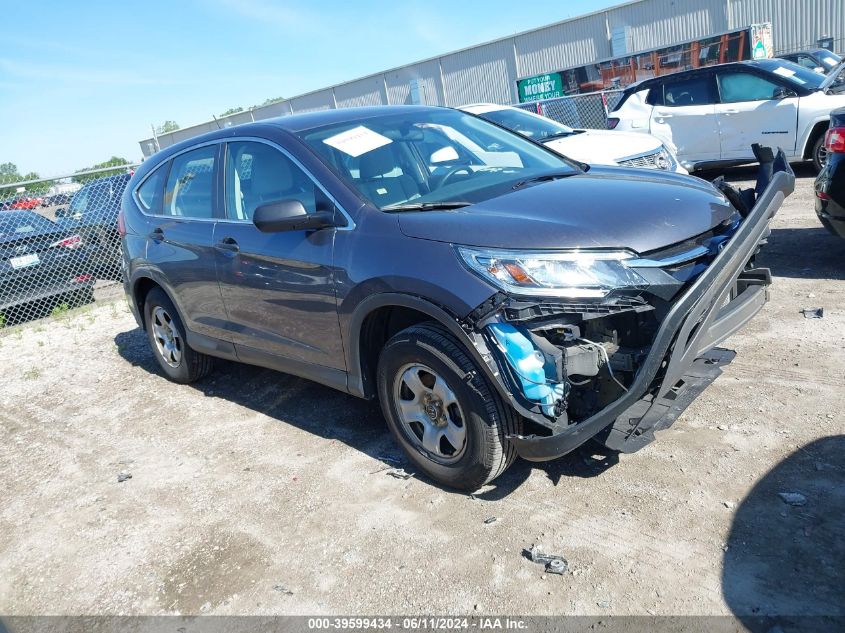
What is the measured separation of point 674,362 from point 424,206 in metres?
1.41

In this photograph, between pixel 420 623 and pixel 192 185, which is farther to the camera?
pixel 192 185

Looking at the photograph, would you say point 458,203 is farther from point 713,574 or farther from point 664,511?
point 713,574

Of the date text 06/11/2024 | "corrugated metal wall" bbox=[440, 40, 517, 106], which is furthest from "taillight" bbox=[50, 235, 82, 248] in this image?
"corrugated metal wall" bbox=[440, 40, 517, 106]

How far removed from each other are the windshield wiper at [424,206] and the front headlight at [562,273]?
56 cm

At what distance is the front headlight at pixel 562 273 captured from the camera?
113 inches

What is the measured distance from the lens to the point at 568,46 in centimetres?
3278

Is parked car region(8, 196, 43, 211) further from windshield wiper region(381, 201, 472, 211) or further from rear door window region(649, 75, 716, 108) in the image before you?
rear door window region(649, 75, 716, 108)

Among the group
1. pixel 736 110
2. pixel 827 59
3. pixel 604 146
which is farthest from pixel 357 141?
pixel 827 59

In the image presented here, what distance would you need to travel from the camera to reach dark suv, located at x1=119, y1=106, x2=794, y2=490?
2.90 m

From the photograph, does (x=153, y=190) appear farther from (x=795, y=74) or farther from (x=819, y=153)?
(x=795, y=74)

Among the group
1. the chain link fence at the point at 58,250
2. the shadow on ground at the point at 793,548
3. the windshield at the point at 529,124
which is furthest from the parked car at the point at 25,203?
the shadow on ground at the point at 793,548

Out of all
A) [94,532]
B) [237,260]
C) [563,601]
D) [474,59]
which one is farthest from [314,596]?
[474,59]

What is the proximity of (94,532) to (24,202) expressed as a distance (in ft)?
24.4

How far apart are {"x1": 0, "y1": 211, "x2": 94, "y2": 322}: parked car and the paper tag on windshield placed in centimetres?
655
